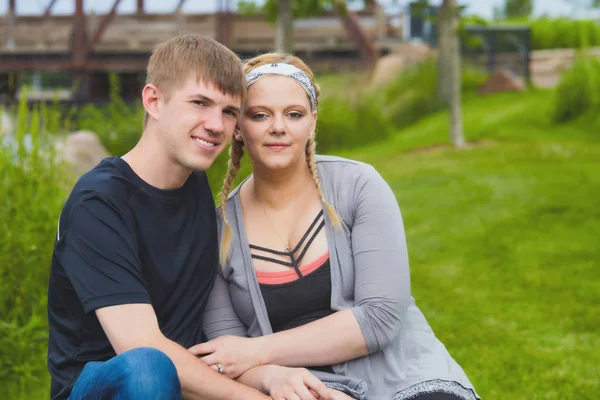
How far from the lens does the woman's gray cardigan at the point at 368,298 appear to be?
7.98 feet

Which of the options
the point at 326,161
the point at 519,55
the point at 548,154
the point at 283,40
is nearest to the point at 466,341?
the point at 326,161

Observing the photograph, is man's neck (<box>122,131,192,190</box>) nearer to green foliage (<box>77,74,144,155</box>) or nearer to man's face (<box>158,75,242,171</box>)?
man's face (<box>158,75,242,171</box>)

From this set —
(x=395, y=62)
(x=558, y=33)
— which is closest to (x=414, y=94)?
(x=395, y=62)

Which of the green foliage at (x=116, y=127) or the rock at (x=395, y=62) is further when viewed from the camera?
the rock at (x=395, y=62)

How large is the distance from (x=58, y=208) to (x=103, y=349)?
2021 millimetres

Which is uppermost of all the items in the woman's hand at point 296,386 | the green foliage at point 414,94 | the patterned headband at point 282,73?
the patterned headband at point 282,73

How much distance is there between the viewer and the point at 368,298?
8.02 feet

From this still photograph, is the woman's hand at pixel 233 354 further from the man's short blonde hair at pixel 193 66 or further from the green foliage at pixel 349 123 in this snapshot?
the green foliage at pixel 349 123

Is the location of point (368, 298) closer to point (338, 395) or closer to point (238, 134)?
point (338, 395)

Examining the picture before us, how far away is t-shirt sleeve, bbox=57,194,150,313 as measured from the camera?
6.97 feet

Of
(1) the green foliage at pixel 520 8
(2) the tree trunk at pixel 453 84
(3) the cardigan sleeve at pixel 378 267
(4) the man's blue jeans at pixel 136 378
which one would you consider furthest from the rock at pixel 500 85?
(1) the green foliage at pixel 520 8

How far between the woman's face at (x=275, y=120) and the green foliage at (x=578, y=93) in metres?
10.1

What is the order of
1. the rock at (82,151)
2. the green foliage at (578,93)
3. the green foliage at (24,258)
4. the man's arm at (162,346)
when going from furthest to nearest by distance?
the green foliage at (578,93), the rock at (82,151), the green foliage at (24,258), the man's arm at (162,346)

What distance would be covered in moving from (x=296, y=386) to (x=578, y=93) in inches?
413
